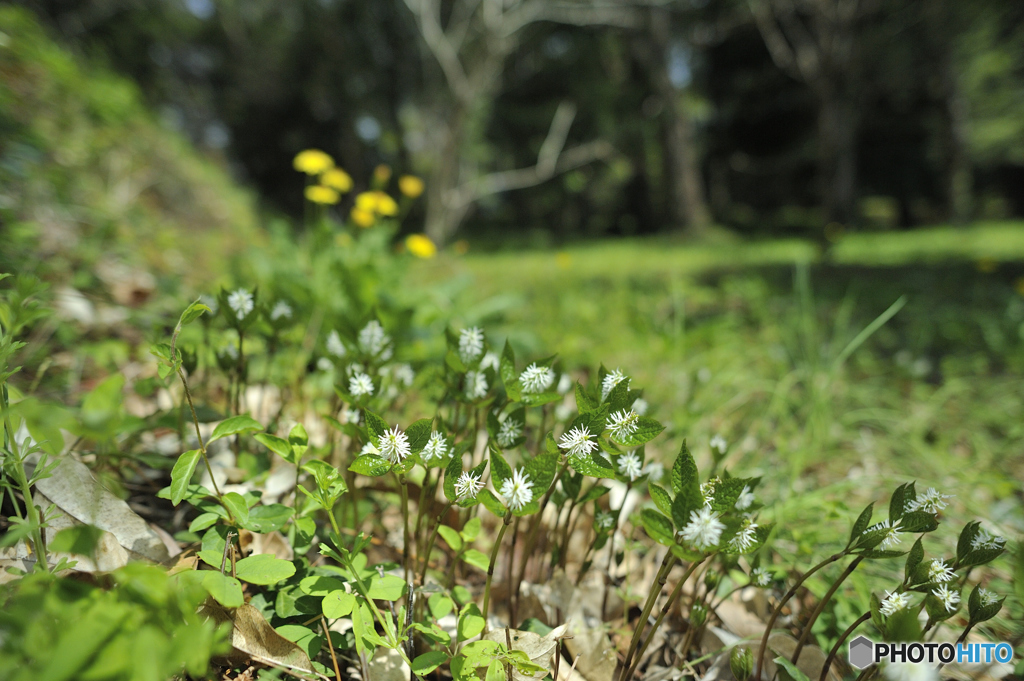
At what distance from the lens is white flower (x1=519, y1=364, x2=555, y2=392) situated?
2.26 feet

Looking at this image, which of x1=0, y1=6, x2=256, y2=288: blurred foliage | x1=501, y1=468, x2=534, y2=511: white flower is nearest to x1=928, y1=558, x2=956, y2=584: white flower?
x1=501, y1=468, x2=534, y2=511: white flower

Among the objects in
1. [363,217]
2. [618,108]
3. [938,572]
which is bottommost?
[938,572]

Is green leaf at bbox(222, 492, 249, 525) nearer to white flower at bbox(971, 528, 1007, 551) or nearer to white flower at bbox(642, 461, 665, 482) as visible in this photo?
white flower at bbox(642, 461, 665, 482)

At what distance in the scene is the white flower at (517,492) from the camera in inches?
23.4

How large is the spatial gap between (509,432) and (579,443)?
13cm

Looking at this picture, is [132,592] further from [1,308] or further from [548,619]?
[548,619]

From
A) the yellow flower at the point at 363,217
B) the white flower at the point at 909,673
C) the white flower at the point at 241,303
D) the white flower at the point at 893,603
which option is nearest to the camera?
the white flower at the point at 909,673

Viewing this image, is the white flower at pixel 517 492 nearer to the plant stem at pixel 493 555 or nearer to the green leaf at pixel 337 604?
the plant stem at pixel 493 555

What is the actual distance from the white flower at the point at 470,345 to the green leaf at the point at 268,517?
0.34 m

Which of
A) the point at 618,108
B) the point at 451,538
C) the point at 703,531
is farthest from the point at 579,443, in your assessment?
the point at 618,108

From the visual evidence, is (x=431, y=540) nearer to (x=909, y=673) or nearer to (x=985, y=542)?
(x=909, y=673)

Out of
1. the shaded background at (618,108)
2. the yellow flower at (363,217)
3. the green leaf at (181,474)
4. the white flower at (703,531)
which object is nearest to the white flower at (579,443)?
the white flower at (703,531)

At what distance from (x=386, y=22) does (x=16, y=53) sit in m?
17.7

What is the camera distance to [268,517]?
0.73 metres
